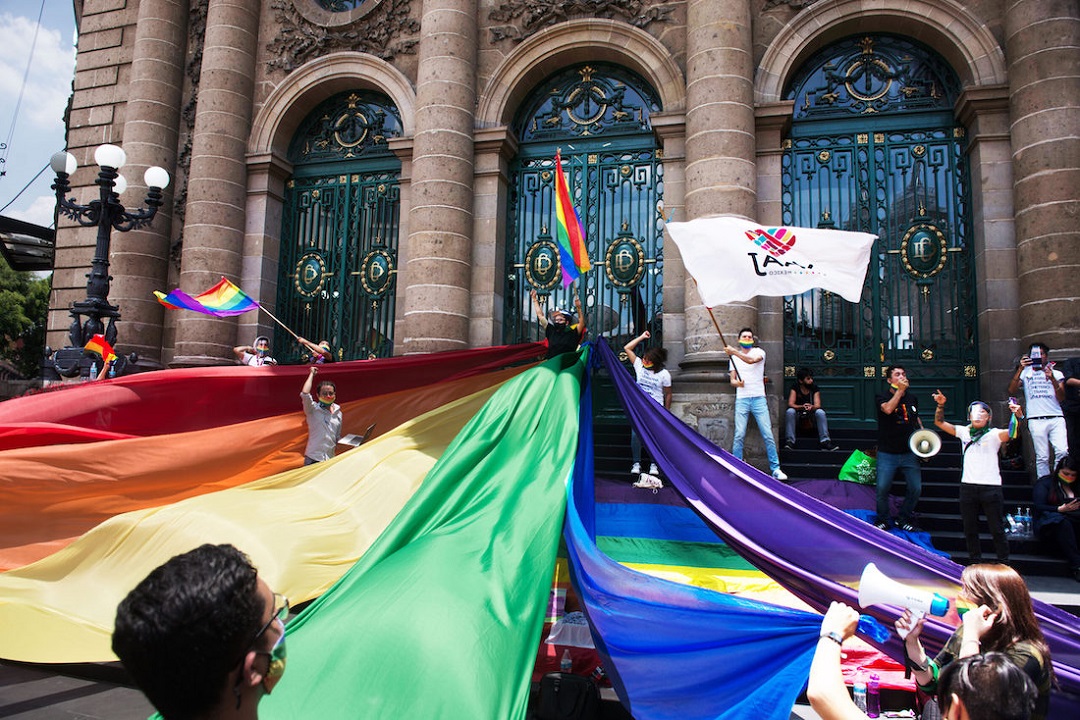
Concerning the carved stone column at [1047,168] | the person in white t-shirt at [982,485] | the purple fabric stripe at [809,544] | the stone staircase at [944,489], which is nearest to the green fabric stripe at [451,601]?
the purple fabric stripe at [809,544]

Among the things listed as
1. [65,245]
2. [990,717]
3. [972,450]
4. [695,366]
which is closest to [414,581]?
[990,717]

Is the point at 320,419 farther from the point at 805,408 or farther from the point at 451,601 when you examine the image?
the point at 805,408

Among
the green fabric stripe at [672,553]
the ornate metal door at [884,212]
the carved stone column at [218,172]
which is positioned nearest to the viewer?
the green fabric stripe at [672,553]

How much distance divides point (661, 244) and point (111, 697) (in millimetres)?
9662

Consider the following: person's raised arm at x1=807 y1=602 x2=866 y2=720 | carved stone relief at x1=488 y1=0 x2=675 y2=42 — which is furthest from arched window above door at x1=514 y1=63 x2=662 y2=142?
person's raised arm at x1=807 y1=602 x2=866 y2=720

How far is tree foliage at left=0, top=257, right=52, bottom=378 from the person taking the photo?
35344mm

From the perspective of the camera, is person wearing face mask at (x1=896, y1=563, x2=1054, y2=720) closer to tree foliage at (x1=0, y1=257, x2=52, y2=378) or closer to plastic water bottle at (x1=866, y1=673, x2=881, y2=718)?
plastic water bottle at (x1=866, y1=673, x2=881, y2=718)

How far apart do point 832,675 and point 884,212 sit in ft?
35.2

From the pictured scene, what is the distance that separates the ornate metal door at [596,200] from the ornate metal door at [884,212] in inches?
90.3

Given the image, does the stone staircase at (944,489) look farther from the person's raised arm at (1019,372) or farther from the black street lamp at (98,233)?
the black street lamp at (98,233)

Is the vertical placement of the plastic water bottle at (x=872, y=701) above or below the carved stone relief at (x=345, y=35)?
below

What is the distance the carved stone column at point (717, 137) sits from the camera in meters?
10.3

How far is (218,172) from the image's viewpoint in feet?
45.2

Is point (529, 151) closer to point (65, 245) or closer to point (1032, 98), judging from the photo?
point (1032, 98)
